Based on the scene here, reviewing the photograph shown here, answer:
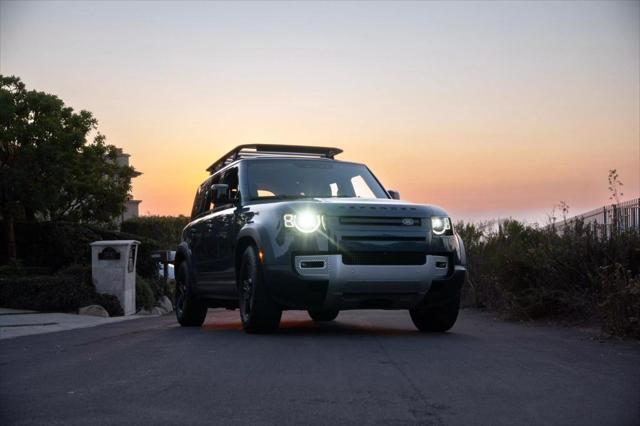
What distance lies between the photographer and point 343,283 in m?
8.66

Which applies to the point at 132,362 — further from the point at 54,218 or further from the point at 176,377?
the point at 54,218

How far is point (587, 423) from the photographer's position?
4824 millimetres

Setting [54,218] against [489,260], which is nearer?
[489,260]

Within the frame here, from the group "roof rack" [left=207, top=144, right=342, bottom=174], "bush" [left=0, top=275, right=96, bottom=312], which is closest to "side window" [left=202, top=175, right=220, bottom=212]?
"roof rack" [left=207, top=144, right=342, bottom=174]

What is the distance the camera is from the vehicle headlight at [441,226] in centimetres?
920

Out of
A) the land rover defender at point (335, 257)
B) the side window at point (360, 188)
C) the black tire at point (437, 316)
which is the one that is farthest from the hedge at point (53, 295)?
the black tire at point (437, 316)

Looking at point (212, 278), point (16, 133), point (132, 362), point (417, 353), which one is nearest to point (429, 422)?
point (417, 353)

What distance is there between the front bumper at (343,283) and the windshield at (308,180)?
163 cm

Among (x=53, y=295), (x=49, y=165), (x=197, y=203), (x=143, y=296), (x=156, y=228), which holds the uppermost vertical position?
(x=49, y=165)

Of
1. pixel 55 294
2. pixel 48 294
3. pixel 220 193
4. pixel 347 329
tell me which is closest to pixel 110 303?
pixel 55 294

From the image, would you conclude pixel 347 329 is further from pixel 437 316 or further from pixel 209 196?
pixel 209 196

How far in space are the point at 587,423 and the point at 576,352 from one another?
3.36 m

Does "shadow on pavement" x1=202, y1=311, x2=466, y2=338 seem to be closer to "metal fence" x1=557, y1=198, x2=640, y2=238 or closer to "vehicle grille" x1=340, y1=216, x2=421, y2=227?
"vehicle grille" x1=340, y1=216, x2=421, y2=227

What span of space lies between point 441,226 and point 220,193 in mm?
2791
